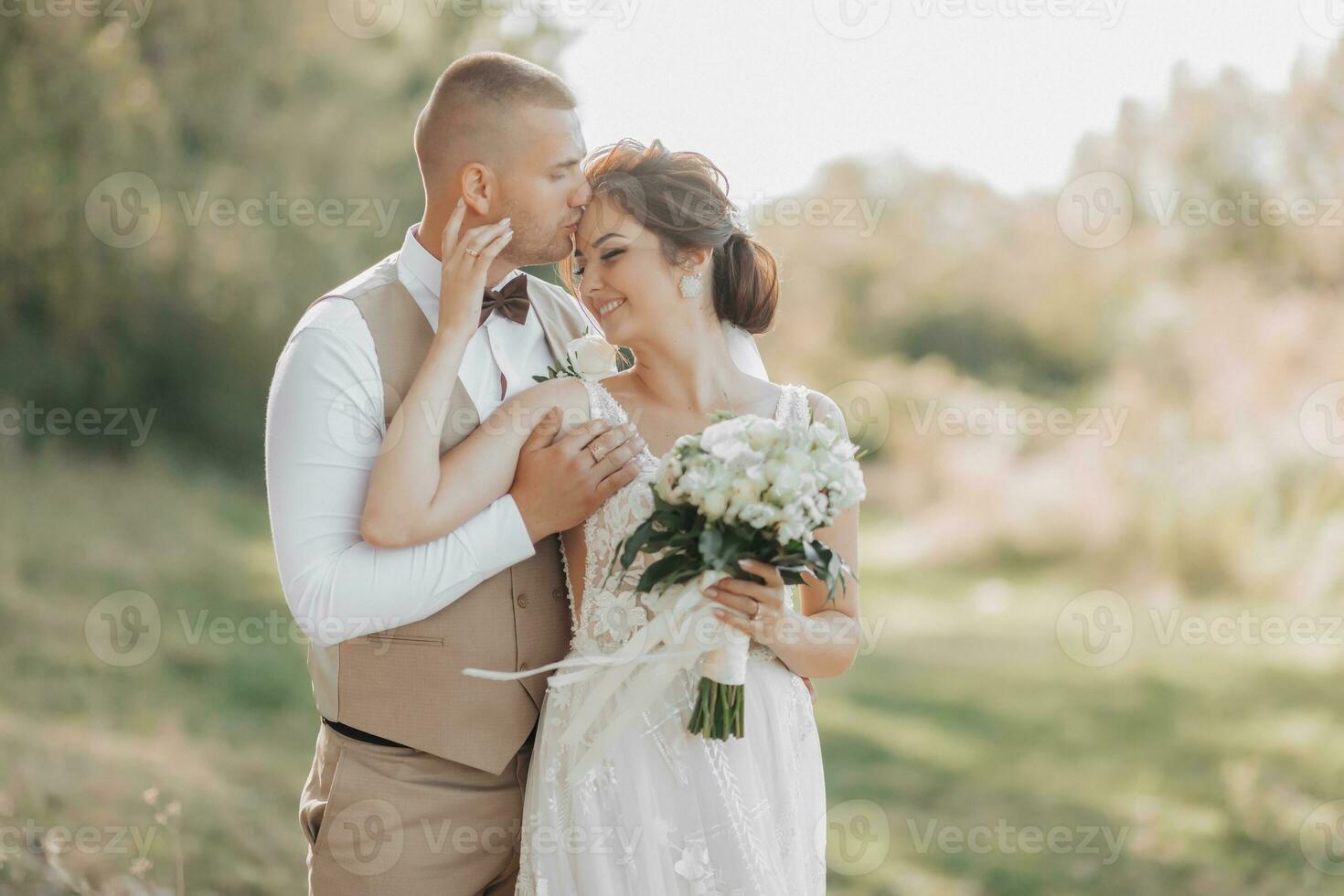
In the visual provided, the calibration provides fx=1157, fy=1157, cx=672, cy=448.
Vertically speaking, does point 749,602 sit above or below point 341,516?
below

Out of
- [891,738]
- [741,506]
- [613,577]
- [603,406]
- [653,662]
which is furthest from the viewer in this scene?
[891,738]

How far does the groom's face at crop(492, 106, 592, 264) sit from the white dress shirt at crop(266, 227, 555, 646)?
39 cm

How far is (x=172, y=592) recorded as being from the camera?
9.08 m

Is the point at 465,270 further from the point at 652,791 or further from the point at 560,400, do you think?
the point at 652,791

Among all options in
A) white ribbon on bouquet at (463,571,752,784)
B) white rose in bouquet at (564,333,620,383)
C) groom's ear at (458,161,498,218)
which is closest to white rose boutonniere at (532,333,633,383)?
white rose in bouquet at (564,333,620,383)

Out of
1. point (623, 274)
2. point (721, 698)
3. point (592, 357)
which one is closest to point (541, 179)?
point (623, 274)

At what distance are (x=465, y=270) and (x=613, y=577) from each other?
0.71 metres

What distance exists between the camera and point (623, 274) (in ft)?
8.33

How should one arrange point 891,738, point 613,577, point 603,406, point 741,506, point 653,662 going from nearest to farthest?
point 741,506 < point 653,662 < point 613,577 < point 603,406 < point 891,738

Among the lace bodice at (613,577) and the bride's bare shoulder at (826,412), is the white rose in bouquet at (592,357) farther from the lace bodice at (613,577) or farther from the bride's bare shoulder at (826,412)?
the bride's bare shoulder at (826,412)

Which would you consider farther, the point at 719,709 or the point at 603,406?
the point at 603,406

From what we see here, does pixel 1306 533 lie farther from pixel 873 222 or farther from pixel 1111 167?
pixel 873 222

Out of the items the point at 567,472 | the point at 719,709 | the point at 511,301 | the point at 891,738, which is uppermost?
the point at 511,301

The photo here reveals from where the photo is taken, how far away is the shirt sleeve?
223cm
